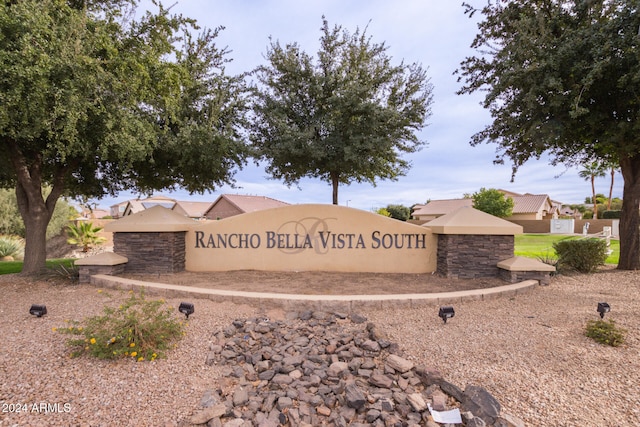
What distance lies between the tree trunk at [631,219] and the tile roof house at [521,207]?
29.7m

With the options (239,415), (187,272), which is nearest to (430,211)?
(187,272)

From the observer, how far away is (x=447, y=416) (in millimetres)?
2824

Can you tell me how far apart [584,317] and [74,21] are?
10.7 metres

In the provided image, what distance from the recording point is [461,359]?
3.75m

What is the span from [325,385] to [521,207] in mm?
49454

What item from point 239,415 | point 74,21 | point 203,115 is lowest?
point 239,415

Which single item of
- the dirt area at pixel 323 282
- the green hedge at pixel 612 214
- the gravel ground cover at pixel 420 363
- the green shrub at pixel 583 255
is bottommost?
the gravel ground cover at pixel 420 363

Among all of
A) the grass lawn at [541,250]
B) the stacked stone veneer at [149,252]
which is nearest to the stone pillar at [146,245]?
the stacked stone veneer at [149,252]

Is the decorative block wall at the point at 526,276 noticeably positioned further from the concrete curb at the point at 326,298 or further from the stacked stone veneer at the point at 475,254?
the concrete curb at the point at 326,298

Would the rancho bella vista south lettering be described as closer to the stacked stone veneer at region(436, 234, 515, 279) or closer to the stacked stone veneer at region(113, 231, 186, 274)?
the stacked stone veneer at region(113, 231, 186, 274)

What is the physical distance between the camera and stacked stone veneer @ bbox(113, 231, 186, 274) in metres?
7.93

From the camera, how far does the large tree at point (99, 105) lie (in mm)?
5781

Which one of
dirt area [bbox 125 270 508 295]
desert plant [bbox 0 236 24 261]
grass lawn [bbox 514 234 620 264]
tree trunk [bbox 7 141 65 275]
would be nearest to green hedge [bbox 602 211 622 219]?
grass lawn [bbox 514 234 620 264]

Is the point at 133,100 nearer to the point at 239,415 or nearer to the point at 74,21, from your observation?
the point at 74,21
